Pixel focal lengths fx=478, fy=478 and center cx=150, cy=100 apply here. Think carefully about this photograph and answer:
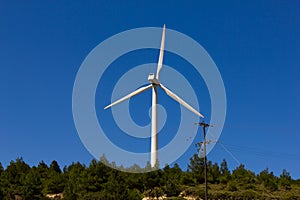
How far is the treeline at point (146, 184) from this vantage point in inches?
2916

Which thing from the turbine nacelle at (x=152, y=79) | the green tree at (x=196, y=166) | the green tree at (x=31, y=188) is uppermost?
the turbine nacelle at (x=152, y=79)

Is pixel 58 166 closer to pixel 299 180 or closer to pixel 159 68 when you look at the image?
pixel 159 68

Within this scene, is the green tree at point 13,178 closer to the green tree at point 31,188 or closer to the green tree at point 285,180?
the green tree at point 31,188

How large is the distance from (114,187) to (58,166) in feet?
140

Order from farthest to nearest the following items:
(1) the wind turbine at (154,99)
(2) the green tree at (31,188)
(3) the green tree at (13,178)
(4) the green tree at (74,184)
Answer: (1) the wind turbine at (154,99) < (3) the green tree at (13,178) < (2) the green tree at (31,188) < (4) the green tree at (74,184)

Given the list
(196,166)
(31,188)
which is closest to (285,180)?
(196,166)

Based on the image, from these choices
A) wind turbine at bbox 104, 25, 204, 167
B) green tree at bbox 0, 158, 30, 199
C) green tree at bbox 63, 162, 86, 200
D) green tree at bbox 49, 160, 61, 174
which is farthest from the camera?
green tree at bbox 49, 160, 61, 174

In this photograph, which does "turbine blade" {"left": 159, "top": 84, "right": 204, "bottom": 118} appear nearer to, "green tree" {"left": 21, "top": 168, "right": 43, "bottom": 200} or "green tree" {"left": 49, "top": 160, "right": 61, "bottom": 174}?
"green tree" {"left": 21, "top": 168, "right": 43, "bottom": 200}

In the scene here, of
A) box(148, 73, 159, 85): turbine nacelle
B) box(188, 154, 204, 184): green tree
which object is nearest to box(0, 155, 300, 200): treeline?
box(188, 154, 204, 184): green tree

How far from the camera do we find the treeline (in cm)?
7406

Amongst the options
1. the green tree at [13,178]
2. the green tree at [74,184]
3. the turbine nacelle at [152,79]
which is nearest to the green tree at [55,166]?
the green tree at [13,178]

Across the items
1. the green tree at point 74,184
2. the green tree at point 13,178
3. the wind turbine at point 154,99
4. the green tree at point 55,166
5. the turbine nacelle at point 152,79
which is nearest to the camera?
the green tree at point 74,184

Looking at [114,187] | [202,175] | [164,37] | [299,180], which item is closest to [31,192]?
[114,187]

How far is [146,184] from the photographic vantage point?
80750 millimetres
